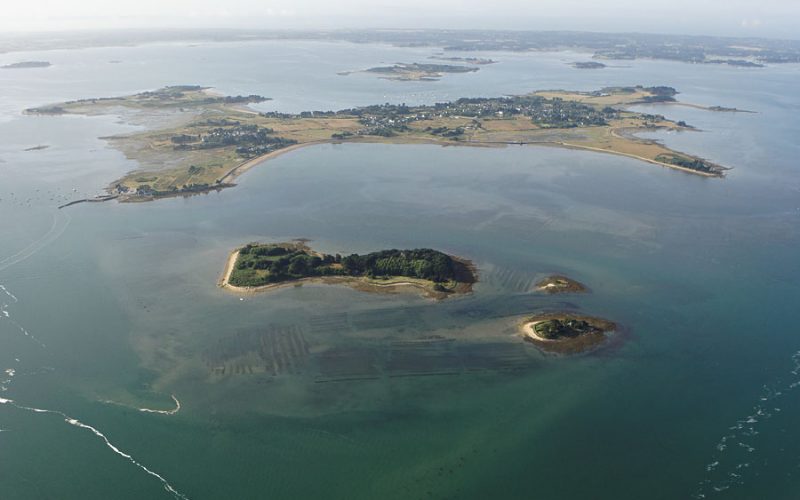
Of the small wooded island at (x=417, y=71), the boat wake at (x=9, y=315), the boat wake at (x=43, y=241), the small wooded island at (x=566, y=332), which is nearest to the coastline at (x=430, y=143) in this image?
the boat wake at (x=43, y=241)

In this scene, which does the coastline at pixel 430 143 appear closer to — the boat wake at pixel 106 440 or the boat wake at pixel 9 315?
the boat wake at pixel 9 315

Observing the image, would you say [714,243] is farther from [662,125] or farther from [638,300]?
[662,125]

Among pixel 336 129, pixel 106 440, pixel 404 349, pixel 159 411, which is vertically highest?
pixel 336 129

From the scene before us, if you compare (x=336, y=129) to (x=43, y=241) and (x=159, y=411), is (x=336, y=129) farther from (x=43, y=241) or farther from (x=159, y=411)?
(x=159, y=411)

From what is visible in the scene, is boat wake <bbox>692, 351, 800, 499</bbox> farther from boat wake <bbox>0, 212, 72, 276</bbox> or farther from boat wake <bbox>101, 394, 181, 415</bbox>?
boat wake <bbox>0, 212, 72, 276</bbox>

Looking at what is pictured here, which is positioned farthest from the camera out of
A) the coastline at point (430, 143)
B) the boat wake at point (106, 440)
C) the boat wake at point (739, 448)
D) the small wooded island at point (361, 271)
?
the coastline at point (430, 143)

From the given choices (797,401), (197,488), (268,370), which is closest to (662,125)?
(797,401)

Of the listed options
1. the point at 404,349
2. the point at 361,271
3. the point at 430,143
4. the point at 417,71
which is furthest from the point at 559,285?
the point at 417,71
